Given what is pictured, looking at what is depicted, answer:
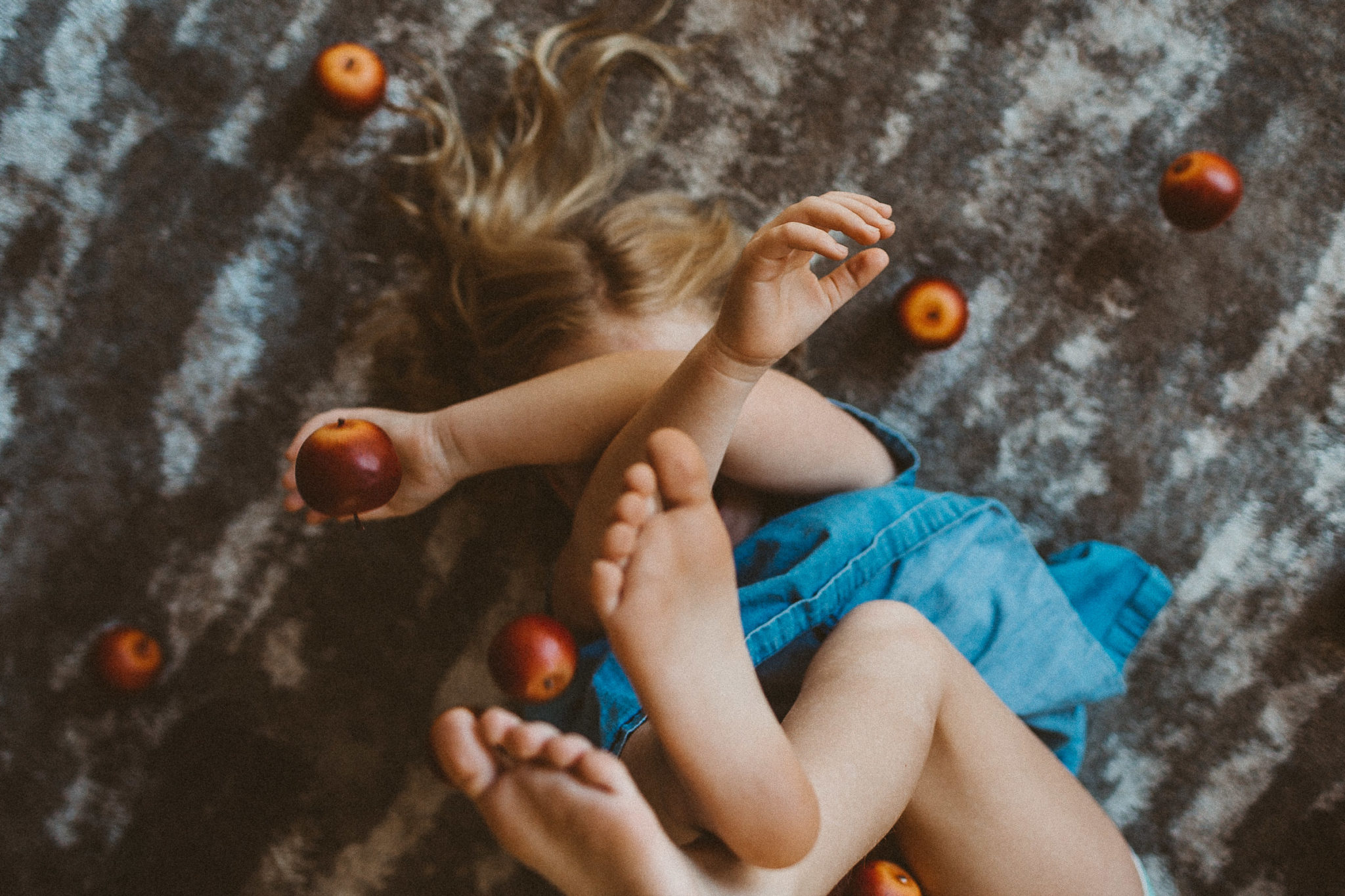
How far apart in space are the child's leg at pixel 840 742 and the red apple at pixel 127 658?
1.79ft

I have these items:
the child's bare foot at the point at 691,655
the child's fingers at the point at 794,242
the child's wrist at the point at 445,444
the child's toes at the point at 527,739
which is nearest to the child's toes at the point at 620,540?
the child's bare foot at the point at 691,655

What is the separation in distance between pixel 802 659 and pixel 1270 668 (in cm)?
55

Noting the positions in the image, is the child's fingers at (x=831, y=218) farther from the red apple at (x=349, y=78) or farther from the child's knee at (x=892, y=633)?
the red apple at (x=349, y=78)

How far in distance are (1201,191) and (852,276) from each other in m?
0.48

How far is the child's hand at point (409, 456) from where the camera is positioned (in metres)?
0.77

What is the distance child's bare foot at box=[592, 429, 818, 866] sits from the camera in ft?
1.60

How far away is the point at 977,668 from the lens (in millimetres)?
768

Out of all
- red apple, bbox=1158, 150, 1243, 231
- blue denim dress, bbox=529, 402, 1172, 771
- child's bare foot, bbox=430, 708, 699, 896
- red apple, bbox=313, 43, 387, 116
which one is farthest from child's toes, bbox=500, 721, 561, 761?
red apple, bbox=1158, 150, 1243, 231

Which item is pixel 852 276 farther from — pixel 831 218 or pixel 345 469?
pixel 345 469

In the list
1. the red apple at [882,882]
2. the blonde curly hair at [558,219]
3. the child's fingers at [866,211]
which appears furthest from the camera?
the blonde curly hair at [558,219]

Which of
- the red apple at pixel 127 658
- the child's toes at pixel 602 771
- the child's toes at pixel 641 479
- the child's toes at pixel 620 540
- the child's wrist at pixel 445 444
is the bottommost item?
the red apple at pixel 127 658

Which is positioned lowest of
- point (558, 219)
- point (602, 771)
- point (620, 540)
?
point (602, 771)

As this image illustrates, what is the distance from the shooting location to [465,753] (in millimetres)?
495

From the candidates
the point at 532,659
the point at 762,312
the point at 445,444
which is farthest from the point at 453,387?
the point at 762,312
